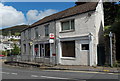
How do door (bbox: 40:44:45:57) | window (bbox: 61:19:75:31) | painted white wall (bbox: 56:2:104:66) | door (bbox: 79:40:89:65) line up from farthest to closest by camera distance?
door (bbox: 40:44:45:57), window (bbox: 61:19:75:31), door (bbox: 79:40:89:65), painted white wall (bbox: 56:2:104:66)

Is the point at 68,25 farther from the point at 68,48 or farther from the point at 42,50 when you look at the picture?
the point at 42,50

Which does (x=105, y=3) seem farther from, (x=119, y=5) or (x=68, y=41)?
(x=68, y=41)

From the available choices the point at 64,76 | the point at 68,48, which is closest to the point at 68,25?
the point at 68,48

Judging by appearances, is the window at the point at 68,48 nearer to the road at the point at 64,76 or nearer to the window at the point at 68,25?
the window at the point at 68,25

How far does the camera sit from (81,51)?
16438 millimetres

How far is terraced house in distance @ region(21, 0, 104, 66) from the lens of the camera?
51.5 feet

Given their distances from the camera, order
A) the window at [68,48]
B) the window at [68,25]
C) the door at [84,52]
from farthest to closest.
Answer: the window at [68,25] < the window at [68,48] < the door at [84,52]

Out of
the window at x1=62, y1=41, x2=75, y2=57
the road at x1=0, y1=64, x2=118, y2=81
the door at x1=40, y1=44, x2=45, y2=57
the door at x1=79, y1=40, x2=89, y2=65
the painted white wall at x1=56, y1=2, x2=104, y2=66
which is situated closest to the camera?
the road at x1=0, y1=64, x2=118, y2=81

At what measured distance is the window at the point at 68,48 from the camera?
17.7 m

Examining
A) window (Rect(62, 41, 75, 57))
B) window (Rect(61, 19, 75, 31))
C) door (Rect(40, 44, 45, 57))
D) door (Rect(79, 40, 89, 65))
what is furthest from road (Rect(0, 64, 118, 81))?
door (Rect(40, 44, 45, 57))

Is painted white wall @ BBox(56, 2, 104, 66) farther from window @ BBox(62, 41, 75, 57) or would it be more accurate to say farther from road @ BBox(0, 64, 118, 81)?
road @ BBox(0, 64, 118, 81)

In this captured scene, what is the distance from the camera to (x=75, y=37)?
1700 cm

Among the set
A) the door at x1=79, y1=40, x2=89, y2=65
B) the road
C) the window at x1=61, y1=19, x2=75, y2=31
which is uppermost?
the window at x1=61, y1=19, x2=75, y2=31

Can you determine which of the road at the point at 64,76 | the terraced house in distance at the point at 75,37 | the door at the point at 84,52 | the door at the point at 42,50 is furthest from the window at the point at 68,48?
the road at the point at 64,76
